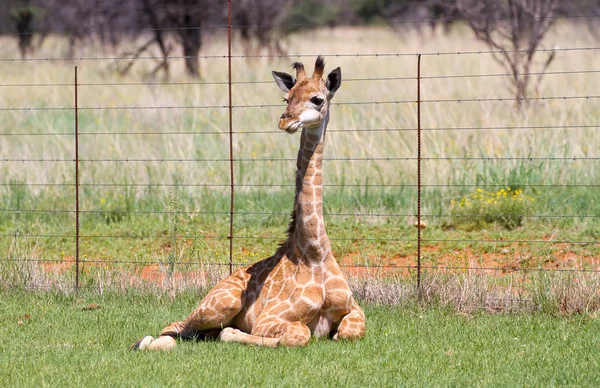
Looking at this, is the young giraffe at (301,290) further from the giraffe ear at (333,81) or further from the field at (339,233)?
the field at (339,233)

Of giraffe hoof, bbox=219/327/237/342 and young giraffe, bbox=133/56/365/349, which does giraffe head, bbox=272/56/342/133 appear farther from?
giraffe hoof, bbox=219/327/237/342

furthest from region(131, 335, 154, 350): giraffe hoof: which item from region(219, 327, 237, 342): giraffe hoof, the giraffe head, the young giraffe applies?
the giraffe head

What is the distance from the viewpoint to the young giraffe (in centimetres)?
769

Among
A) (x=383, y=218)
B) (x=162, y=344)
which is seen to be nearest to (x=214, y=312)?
(x=162, y=344)

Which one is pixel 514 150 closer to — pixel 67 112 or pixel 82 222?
pixel 82 222

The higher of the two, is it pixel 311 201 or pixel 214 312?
pixel 311 201

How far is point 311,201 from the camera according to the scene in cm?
789

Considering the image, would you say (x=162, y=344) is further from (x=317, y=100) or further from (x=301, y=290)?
(x=317, y=100)

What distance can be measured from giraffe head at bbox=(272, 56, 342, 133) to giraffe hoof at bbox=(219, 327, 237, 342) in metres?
1.83

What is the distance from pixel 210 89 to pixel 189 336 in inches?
595

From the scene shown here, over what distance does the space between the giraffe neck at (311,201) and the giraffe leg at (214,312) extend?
659 mm

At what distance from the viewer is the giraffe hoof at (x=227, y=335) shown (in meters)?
7.93

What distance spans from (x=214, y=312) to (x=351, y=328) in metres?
1.15

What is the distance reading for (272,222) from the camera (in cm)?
1326
